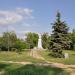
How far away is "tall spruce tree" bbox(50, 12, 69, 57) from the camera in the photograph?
181ft

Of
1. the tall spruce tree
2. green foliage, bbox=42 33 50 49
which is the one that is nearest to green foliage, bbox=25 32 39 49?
green foliage, bbox=42 33 50 49

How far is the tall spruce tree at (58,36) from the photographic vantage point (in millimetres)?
55219

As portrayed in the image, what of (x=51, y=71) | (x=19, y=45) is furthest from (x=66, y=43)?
(x=51, y=71)

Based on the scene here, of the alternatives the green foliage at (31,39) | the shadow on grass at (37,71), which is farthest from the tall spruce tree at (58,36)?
the green foliage at (31,39)

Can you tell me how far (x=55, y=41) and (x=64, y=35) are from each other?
225 cm

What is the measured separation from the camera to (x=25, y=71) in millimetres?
21906

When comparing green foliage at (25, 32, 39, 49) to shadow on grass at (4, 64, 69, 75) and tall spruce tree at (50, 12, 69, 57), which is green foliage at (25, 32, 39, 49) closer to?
tall spruce tree at (50, 12, 69, 57)

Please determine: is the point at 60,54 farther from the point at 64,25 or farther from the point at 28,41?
the point at 28,41

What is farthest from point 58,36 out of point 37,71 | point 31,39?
point 31,39

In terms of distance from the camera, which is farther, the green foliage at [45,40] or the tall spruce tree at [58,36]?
the green foliage at [45,40]

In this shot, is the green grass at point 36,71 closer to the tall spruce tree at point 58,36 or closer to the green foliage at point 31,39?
the tall spruce tree at point 58,36

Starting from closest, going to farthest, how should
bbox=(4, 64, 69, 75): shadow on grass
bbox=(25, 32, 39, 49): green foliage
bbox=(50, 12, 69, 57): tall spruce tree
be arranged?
1. bbox=(4, 64, 69, 75): shadow on grass
2. bbox=(50, 12, 69, 57): tall spruce tree
3. bbox=(25, 32, 39, 49): green foliage

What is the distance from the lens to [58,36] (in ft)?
182

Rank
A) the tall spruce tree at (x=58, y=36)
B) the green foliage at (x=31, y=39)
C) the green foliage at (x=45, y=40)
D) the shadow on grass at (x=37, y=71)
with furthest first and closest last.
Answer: the green foliage at (x=31, y=39) → the green foliage at (x=45, y=40) → the tall spruce tree at (x=58, y=36) → the shadow on grass at (x=37, y=71)
